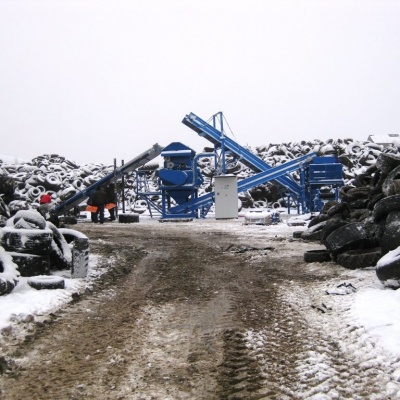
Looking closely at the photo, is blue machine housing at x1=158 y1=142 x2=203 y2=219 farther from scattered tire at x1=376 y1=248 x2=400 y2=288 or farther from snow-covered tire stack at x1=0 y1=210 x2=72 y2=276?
scattered tire at x1=376 y1=248 x2=400 y2=288

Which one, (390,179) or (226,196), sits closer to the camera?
(390,179)

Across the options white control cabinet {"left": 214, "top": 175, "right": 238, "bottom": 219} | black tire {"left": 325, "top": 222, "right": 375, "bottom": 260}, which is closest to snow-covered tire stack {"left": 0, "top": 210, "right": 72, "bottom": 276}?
black tire {"left": 325, "top": 222, "right": 375, "bottom": 260}

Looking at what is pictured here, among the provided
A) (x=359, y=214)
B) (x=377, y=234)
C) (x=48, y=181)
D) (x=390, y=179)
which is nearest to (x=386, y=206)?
(x=377, y=234)

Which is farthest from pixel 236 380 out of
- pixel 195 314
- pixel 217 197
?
pixel 217 197

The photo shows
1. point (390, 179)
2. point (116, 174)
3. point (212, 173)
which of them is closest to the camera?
point (390, 179)

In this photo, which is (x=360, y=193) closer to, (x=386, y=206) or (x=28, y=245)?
(x=386, y=206)

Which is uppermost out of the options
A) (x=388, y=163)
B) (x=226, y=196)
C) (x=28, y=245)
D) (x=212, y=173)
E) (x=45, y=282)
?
(x=212, y=173)

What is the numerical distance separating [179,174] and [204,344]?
1497 cm

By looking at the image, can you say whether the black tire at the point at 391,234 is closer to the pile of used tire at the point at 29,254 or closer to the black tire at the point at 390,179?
the black tire at the point at 390,179

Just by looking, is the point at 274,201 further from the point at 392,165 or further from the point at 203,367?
the point at 203,367

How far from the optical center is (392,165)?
8.30m

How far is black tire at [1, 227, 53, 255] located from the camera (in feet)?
19.7

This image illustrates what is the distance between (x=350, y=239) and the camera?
22.2 ft

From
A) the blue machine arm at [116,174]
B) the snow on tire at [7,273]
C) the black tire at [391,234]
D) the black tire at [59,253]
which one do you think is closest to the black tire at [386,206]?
the black tire at [391,234]
